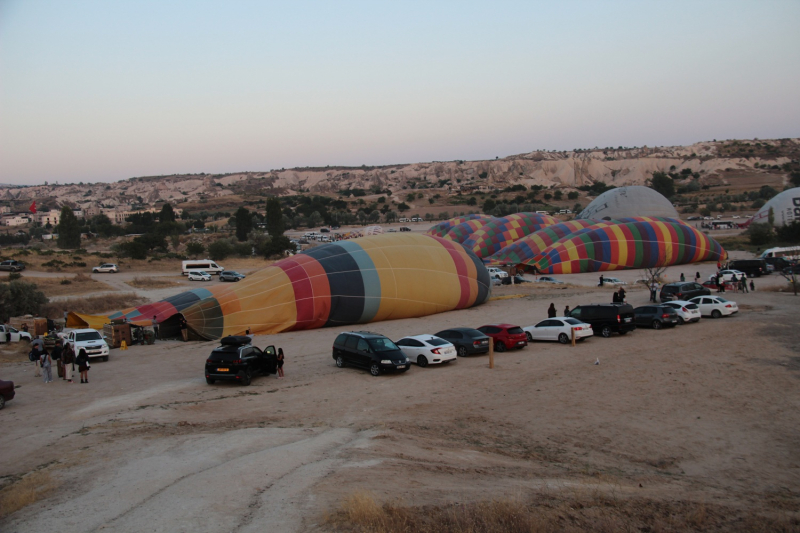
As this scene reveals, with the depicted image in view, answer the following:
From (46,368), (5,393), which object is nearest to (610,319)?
(46,368)

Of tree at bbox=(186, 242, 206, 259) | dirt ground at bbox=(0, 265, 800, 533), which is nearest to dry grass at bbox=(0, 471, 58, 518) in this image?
dirt ground at bbox=(0, 265, 800, 533)

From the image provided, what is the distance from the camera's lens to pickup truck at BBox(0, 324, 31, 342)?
24312 millimetres

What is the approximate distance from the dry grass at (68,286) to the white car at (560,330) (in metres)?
29.7

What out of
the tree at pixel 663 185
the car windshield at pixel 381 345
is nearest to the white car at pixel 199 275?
the car windshield at pixel 381 345

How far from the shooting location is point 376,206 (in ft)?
423

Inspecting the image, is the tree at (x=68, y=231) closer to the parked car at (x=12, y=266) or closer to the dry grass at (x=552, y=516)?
the parked car at (x=12, y=266)

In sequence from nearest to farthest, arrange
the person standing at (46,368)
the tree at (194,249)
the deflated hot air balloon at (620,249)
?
1. the person standing at (46,368)
2. the deflated hot air balloon at (620,249)
3. the tree at (194,249)

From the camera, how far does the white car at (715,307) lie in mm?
24406

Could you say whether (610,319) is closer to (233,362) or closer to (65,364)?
(233,362)

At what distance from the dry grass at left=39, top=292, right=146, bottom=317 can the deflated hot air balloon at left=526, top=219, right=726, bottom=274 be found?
28286 mm

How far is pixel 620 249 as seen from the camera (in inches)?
1836

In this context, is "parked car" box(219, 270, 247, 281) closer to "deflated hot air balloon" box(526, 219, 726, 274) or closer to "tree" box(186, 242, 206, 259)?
"tree" box(186, 242, 206, 259)

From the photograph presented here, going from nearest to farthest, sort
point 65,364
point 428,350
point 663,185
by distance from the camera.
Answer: point 65,364 < point 428,350 < point 663,185

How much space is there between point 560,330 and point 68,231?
72.9 meters
